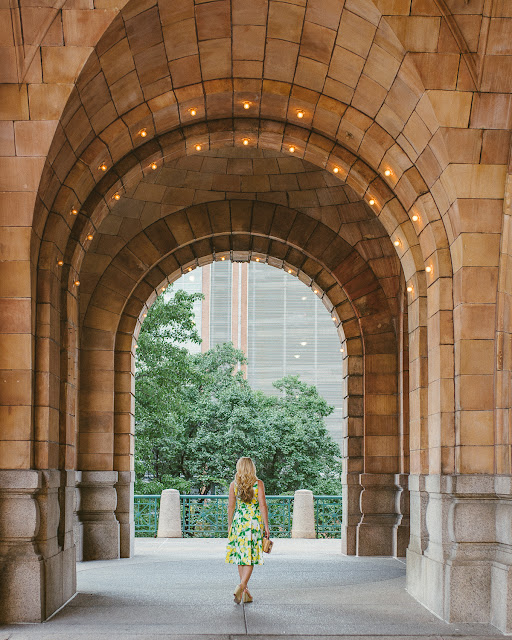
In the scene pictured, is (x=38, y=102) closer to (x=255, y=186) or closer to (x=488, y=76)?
(x=488, y=76)

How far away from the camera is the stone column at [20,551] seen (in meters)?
8.93

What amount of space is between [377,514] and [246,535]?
6.42m

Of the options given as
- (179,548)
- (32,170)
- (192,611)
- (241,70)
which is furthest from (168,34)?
(179,548)

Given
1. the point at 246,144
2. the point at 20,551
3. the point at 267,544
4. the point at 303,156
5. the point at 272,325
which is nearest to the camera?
the point at 20,551

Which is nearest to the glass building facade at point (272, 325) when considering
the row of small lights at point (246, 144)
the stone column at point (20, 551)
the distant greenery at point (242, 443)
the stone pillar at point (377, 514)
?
the distant greenery at point (242, 443)

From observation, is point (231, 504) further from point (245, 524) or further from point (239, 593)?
point (239, 593)

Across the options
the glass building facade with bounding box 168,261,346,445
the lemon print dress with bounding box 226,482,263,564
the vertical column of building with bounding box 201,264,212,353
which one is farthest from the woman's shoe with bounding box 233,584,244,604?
the vertical column of building with bounding box 201,264,212,353

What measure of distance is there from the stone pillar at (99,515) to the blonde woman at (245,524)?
5554 mm

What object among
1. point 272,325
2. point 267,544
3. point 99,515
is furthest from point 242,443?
point 267,544

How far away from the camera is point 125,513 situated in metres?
15.7

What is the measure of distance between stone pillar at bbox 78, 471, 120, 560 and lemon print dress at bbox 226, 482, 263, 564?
18.5ft

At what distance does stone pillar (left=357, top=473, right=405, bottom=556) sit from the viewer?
15.8 meters

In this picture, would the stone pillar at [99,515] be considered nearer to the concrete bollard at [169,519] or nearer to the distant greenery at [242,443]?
the concrete bollard at [169,519]

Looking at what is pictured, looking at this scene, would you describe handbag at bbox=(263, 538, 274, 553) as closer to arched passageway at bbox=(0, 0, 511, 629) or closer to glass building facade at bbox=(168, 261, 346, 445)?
arched passageway at bbox=(0, 0, 511, 629)
